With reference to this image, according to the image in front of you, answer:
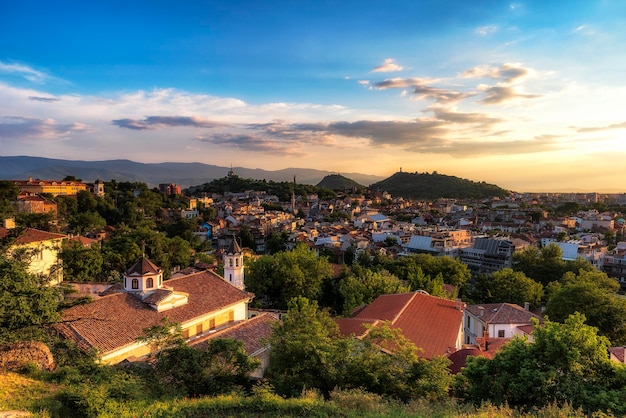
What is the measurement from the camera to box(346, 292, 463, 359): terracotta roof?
19859mm

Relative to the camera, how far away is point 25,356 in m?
12.7

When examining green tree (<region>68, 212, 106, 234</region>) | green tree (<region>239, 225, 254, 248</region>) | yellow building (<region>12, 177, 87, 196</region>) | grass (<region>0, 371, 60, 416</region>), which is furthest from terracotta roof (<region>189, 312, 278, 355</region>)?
yellow building (<region>12, 177, 87, 196</region>)

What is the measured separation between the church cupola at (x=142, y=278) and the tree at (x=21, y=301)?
6.18m

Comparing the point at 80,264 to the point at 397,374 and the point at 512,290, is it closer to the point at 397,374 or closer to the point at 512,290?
the point at 397,374

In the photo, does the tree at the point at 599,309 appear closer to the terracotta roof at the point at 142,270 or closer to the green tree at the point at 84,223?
the terracotta roof at the point at 142,270

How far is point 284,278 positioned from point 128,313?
56.4 ft

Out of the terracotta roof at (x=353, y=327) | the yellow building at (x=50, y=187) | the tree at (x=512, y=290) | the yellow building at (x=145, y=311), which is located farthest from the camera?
the yellow building at (x=50, y=187)

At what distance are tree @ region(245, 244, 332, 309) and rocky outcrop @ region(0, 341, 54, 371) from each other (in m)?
21.9

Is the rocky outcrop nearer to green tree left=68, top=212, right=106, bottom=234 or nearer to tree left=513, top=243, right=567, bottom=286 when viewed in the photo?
green tree left=68, top=212, right=106, bottom=234

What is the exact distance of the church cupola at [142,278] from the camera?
2097cm

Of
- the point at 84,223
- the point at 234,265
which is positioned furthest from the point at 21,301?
the point at 84,223

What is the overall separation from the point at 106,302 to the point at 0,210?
31.8 m

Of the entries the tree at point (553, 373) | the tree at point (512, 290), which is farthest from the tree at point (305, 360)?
the tree at point (512, 290)

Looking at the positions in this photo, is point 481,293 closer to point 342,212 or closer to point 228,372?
point 228,372
